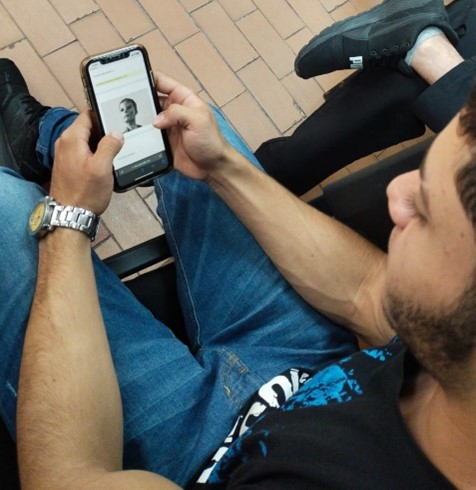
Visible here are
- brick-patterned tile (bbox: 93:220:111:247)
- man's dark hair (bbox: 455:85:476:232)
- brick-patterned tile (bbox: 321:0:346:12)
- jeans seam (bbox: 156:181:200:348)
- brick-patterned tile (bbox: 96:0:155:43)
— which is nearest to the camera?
man's dark hair (bbox: 455:85:476:232)

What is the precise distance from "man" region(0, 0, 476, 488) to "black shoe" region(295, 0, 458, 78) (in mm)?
469

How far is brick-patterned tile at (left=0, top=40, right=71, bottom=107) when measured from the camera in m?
1.39

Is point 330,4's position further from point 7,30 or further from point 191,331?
point 191,331

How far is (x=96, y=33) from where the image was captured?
1454 mm

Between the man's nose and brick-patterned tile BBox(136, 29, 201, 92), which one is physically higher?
the man's nose

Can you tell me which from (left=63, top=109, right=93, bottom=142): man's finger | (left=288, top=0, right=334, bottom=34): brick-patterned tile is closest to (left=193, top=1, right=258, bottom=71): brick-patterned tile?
(left=288, top=0, right=334, bottom=34): brick-patterned tile

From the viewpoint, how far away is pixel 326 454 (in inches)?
25.8

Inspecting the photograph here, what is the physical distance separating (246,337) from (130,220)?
61 centimetres

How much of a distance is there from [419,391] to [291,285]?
270mm

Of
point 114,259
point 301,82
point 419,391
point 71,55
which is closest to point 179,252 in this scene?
point 114,259

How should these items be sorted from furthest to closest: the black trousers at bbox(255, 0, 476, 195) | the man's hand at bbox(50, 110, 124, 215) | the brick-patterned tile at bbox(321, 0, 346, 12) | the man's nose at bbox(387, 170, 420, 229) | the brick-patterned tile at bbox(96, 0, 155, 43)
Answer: the brick-patterned tile at bbox(321, 0, 346, 12) < the brick-patterned tile at bbox(96, 0, 155, 43) < the black trousers at bbox(255, 0, 476, 195) < the man's hand at bbox(50, 110, 124, 215) < the man's nose at bbox(387, 170, 420, 229)

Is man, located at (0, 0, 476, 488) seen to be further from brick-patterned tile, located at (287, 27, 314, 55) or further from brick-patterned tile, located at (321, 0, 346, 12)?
brick-patterned tile, located at (321, 0, 346, 12)

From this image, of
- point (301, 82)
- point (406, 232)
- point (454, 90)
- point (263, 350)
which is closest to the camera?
point (406, 232)

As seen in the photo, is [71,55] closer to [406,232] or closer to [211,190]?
[211,190]
